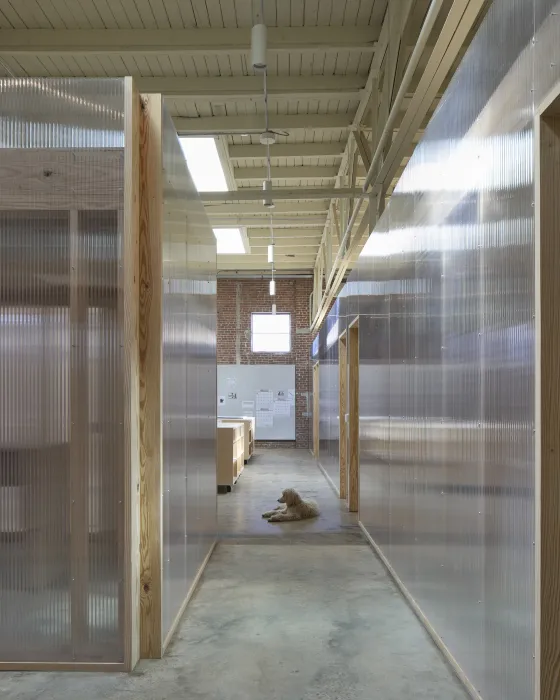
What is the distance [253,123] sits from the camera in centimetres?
750

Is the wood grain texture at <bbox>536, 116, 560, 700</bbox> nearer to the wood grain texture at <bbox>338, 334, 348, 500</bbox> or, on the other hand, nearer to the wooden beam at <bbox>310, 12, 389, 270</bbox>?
the wooden beam at <bbox>310, 12, 389, 270</bbox>

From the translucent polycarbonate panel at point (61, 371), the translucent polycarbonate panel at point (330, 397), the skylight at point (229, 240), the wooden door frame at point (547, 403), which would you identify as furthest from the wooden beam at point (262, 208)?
the wooden door frame at point (547, 403)

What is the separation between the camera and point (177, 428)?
4219 millimetres

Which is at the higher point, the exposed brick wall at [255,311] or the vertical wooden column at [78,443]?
the exposed brick wall at [255,311]

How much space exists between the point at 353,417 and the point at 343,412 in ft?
3.21

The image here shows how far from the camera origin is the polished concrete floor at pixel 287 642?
128 inches

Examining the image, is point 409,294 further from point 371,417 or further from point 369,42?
point 369,42

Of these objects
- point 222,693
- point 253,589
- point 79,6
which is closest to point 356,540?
point 253,589

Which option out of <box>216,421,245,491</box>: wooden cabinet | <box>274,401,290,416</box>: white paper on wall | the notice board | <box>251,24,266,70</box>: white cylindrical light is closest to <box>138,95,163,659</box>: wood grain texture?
<box>251,24,266,70</box>: white cylindrical light

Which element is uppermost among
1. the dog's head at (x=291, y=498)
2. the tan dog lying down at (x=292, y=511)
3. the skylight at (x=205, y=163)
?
the skylight at (x=205, y=163)

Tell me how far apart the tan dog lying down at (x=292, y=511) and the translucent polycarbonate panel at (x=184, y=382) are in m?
1.59

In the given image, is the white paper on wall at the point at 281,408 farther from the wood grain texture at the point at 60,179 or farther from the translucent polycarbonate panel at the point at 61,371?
the wood grain texture at the point at 60,179

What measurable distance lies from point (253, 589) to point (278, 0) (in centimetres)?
463

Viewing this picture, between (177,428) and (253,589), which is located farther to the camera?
(253,589)
